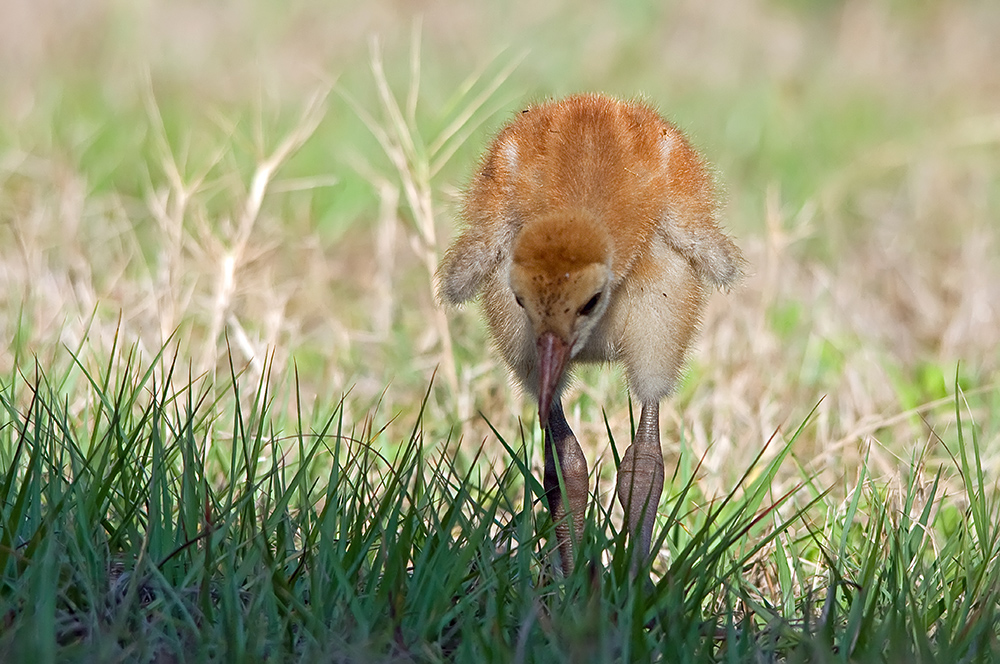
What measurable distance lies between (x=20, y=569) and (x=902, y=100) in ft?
25.0

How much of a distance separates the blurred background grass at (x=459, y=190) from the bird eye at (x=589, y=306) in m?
1.02

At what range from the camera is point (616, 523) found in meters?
3.34

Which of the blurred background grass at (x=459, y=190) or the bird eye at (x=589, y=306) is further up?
the blurred background grass at (x=459, y=190)

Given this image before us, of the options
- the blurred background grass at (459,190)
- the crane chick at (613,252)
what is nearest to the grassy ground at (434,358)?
the blurred background grass at (459,190)

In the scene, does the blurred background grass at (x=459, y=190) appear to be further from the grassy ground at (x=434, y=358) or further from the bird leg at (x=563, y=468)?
the bird leg at (x=563, y=468)

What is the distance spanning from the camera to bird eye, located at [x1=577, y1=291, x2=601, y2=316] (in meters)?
2.51

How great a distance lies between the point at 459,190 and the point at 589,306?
3.41 ft

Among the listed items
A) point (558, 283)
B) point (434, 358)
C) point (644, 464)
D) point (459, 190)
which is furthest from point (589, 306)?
point (434, 358)

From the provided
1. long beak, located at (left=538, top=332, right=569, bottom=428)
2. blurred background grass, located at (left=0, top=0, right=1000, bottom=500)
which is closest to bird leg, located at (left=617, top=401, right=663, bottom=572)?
long beak, located at (left=538, top=332, right=569, bottom=428)

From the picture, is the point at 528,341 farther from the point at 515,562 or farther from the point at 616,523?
the point at 616,523

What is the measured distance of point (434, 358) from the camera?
14.3ft

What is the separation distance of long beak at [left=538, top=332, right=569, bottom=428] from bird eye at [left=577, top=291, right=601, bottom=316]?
0.23ft

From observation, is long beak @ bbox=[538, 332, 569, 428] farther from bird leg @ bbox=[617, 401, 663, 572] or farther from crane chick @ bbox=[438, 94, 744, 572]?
bird leg @ bbox=[617, 401, 663, 572]

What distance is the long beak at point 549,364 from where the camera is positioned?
8.24 feet
